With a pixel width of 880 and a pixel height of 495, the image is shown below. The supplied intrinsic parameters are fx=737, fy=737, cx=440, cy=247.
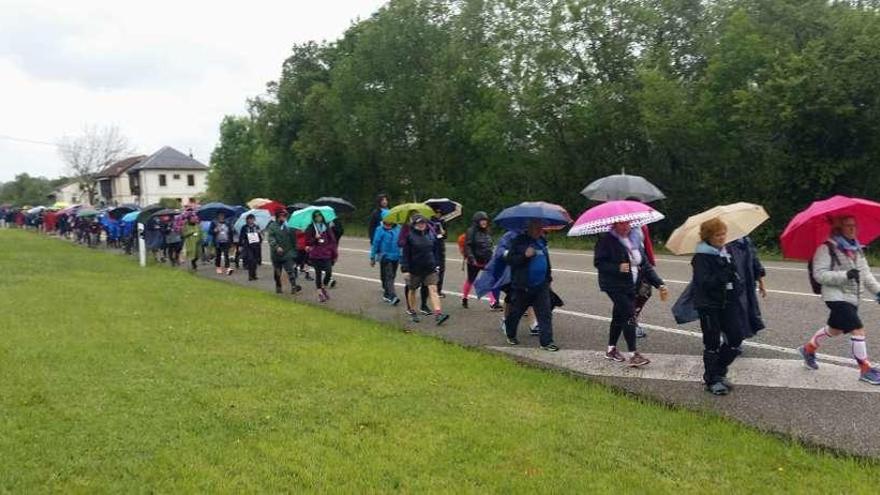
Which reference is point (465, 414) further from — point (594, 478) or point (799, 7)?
point (799, 7)

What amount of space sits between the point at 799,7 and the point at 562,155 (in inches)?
401

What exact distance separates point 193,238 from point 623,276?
16.4m

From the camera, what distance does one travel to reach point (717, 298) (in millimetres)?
6395

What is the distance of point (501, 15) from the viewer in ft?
108

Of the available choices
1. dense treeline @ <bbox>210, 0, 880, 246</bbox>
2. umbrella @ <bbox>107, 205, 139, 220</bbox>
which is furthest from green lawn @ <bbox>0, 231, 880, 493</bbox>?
umbrella @ <bbox>107, 205, 139, 220</bbox>

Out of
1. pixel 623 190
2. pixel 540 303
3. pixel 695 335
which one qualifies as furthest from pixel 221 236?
pixel 695 335

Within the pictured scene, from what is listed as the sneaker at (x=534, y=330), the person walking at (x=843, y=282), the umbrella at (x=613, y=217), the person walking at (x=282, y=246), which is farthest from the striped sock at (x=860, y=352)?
the person walking at (x=282, y=246)

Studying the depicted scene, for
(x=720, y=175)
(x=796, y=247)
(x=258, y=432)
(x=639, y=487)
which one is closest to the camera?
(x=639, y=487)

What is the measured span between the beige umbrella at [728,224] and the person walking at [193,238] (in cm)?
1598

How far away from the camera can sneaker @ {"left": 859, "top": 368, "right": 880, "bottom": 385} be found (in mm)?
6555

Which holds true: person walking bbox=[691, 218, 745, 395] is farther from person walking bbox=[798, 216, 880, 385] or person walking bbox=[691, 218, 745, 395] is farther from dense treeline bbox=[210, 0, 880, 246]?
dense treeline bbox=[210, 0, 880, 246]

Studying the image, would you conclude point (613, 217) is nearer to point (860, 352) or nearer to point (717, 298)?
point (717, 298)

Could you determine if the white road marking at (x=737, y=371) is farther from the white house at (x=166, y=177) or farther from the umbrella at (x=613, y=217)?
the white house at (x=166, y=177)

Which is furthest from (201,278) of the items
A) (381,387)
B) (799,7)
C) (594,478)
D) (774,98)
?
(799,7)
